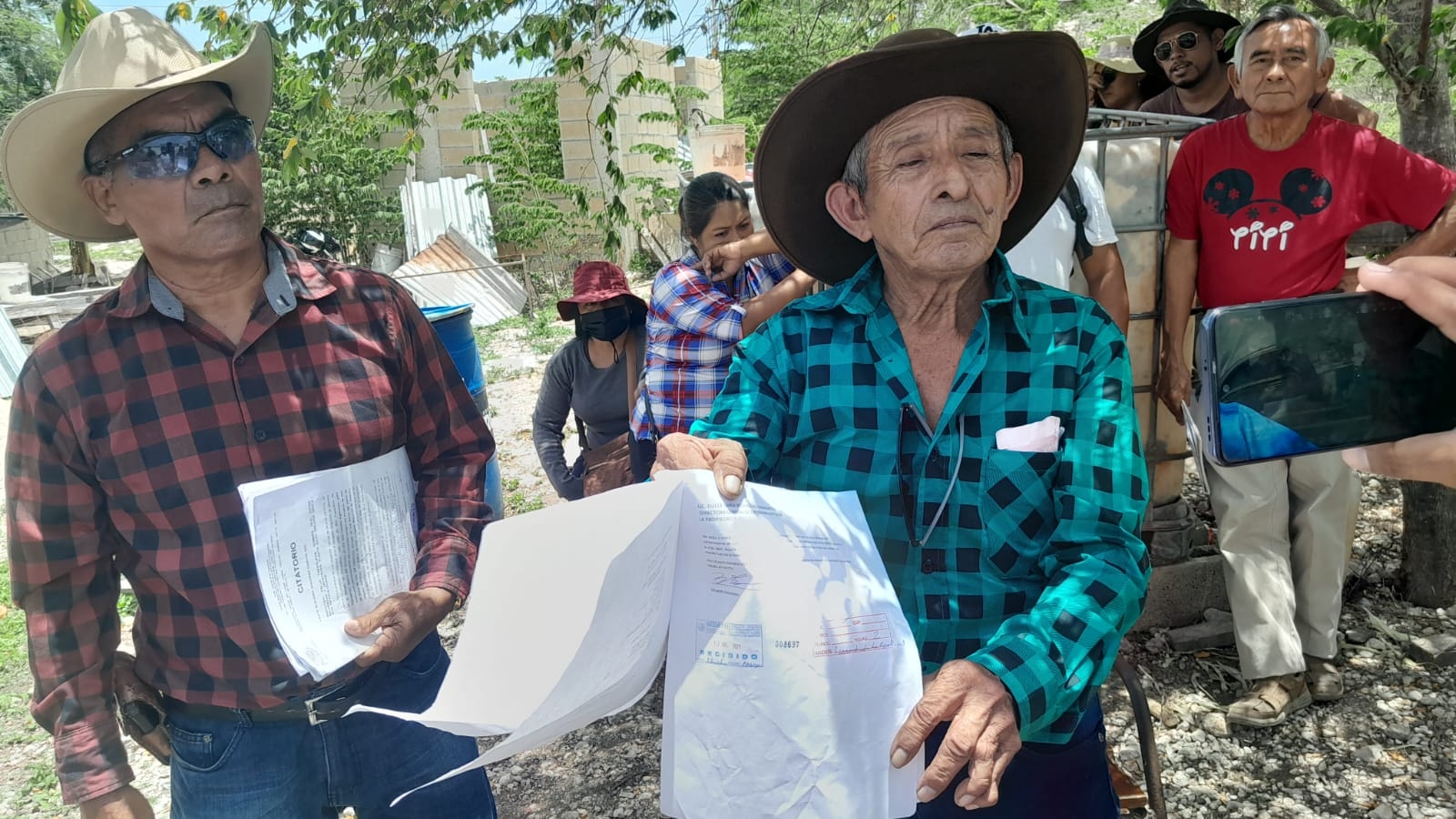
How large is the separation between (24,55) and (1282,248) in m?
26.7

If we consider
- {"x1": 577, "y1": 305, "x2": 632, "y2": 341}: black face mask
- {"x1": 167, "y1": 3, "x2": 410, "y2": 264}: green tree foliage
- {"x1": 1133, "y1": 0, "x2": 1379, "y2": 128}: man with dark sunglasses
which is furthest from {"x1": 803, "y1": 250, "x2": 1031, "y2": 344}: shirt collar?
{"x1": 167, "y1": 3, "x2": 410, "y2": 264}: green tree foliage

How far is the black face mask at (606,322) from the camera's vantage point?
357 centimetres

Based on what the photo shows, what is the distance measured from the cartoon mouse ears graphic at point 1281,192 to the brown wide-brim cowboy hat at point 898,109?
1.68m

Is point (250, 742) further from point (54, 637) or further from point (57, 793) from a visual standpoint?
point (57, 793)

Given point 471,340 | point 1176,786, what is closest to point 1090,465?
point 1176,786

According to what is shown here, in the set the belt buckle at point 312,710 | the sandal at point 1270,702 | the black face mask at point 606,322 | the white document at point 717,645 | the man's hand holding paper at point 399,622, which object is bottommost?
the sandal at point 1270,702

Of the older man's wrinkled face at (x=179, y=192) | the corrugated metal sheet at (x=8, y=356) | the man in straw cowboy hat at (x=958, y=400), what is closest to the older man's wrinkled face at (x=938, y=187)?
the man in straw cowboy hat at (x=958, y=400)

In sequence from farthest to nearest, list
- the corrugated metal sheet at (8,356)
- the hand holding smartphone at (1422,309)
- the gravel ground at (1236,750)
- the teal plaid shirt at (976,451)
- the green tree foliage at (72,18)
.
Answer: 1. the corrugated metal sheet at (8,356)
2. the gravel ground at (1236,750)
3. the green tree foliage at (72,18)
4. the teal plaid shirt at (976,451)
5. the hand holding smartphone at (1422,309)

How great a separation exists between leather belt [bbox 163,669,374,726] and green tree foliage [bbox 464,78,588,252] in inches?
440

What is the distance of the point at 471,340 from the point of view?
13.7ft

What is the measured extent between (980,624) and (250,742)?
4.39ft

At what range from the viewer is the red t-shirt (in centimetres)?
297

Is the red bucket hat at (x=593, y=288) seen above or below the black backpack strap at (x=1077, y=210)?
below
